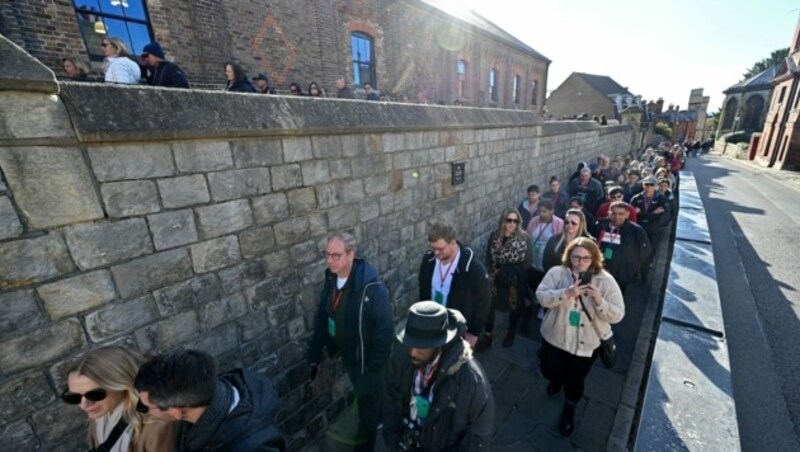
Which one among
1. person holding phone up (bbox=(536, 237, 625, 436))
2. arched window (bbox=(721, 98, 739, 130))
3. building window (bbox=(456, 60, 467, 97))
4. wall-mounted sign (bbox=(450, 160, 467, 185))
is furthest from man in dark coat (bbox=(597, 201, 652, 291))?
arched window (bbox=(721, 98, 739, 130))

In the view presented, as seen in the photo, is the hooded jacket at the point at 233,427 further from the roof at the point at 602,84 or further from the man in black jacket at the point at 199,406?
the roof at the point at 602,84

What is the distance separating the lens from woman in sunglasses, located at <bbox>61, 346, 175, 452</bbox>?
5.49 feet

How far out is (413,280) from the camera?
15.4 ft

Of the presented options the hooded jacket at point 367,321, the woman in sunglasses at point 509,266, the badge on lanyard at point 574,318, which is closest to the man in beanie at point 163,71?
the hooded jacket at point 367,321

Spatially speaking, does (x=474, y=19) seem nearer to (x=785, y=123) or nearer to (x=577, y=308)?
(x=577, y=308)

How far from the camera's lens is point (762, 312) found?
18.1 ft

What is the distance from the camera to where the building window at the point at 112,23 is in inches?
247

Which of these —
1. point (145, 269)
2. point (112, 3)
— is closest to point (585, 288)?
point (145, 269)

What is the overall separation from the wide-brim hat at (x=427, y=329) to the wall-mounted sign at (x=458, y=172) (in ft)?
11.1

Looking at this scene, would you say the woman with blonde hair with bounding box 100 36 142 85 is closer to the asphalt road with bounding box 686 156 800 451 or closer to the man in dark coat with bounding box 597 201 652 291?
the man in dark coat with bounding box 597 201 652 291

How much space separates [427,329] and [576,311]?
1.87m

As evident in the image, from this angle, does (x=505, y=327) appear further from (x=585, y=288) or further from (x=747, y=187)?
(x=747, y=187)

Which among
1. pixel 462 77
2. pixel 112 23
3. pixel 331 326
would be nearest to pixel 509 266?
pixel 331 326

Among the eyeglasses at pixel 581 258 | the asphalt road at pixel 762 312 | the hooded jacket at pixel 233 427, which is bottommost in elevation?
the asphalt road at pixel 762 312
